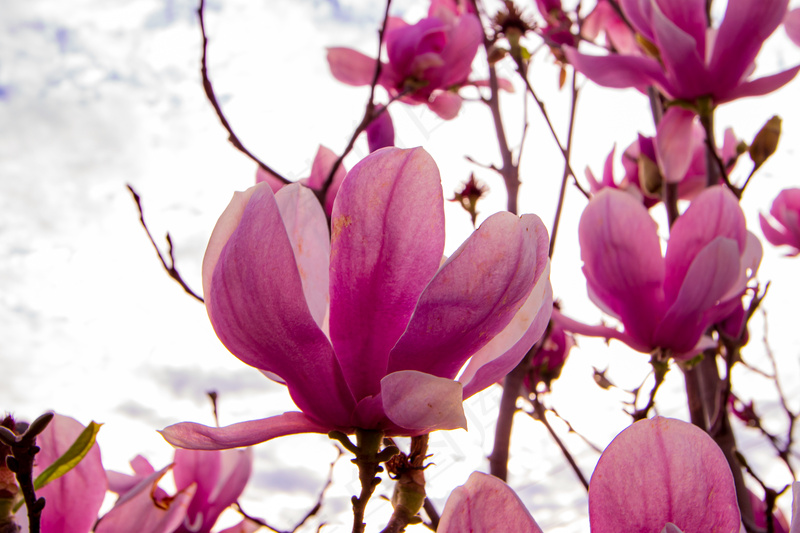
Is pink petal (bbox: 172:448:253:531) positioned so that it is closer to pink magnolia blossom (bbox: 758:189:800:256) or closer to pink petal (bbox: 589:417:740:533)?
pink petal (bbox: 589:417:740:533)

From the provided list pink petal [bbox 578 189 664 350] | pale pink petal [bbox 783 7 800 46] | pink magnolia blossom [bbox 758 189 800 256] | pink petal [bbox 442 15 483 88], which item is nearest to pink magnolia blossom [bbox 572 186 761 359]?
pink petal [bbox 578 189 664 350]

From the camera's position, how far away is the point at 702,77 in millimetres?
890

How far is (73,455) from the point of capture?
0.45m

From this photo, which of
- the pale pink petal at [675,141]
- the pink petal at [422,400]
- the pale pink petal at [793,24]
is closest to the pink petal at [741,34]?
the pale pink petal at [675,141]

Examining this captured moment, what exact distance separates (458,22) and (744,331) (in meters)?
0.79

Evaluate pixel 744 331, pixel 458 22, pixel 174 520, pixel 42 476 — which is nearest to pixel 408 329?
pixel 42 476

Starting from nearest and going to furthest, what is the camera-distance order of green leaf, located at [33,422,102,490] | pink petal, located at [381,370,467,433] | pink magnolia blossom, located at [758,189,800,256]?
pink petal, located at [381,370,467,433] < green leaf, located at [33,422,102,490] < pink magnolia blossom, located at [758,189,800,256]

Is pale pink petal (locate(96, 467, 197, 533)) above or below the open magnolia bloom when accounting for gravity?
below

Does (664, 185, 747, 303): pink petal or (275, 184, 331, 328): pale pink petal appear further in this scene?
(664, 185, 747, 303): pink petal

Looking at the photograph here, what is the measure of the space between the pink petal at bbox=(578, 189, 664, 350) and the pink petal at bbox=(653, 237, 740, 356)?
25mm

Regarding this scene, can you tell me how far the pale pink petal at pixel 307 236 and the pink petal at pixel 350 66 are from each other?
803 mm

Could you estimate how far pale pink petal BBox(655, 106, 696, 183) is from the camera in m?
1.02

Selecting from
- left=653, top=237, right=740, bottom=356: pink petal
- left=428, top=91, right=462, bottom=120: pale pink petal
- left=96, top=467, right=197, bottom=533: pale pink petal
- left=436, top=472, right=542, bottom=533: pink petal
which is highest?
left=428, top=91, right=462, bottom=120: pale pink petal

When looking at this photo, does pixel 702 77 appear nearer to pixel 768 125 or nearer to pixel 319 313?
pixel 768 125
